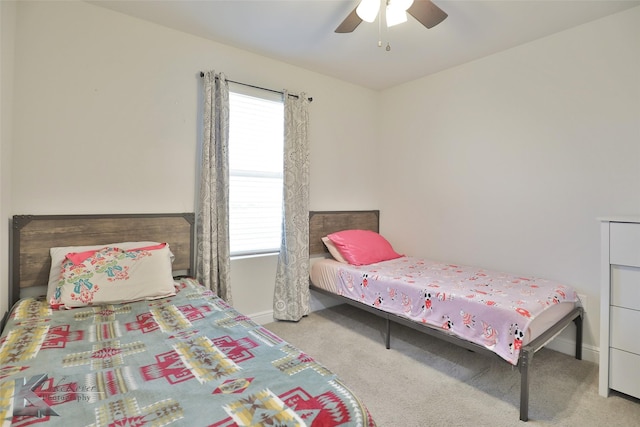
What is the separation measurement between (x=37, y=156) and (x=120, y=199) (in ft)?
1.75

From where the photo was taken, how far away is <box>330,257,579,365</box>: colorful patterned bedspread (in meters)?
1.89

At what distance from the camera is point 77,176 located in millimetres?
2221

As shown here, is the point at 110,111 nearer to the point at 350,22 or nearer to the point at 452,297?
the point at 350,22

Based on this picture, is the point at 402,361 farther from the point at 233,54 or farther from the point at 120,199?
the point at 233,54

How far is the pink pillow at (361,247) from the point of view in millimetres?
3212

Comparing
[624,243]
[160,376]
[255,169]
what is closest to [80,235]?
[255,169]

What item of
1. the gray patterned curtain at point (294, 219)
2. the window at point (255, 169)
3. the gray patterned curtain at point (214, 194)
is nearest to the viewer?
the gray patterned curtain at point (214, 194)

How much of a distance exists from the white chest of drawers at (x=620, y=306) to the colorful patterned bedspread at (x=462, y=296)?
11.2 inches

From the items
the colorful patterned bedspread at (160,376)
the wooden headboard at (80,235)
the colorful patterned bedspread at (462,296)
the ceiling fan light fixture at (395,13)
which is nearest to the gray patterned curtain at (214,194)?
the wooden headboard at (80,235)

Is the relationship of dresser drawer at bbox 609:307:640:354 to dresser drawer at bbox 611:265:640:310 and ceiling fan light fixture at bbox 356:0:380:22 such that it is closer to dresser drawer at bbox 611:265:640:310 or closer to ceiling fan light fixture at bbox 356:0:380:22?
dresser drawer at bbox 611:265:640:310

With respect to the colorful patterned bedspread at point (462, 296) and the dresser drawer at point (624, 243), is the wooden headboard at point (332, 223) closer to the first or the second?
the colorful patterned bedspread at point (462, 296)

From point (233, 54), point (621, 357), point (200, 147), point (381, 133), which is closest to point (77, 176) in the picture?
point (200, 147)

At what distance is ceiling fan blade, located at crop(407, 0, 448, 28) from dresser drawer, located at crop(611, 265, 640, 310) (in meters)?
1.86

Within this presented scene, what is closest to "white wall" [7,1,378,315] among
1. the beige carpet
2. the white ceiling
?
the white ceiling
